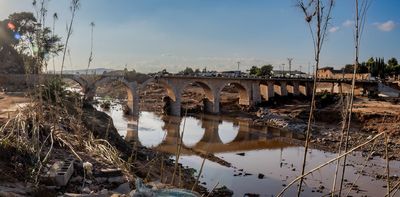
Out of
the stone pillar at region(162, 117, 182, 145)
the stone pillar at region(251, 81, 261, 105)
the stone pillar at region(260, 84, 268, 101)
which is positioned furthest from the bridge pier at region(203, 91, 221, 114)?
the stone pillar at region(260, 84, 268, 101)

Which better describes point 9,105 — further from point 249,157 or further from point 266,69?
point 266,69

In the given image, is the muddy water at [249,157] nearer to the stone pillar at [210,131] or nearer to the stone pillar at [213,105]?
the stone pillar at [210,131]

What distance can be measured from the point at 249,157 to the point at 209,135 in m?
8.07

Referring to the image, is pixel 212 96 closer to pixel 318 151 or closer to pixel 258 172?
pixel 318 151

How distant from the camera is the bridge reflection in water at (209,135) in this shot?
83.2ft

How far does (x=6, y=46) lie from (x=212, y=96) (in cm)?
2153

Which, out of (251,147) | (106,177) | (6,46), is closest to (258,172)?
(251,147)

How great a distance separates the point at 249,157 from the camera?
902 inches

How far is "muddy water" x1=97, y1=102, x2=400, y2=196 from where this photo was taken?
1645 centimetres

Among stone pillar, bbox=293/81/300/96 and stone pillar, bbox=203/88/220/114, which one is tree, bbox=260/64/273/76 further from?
stone pillar, bbox=203/88/220/114

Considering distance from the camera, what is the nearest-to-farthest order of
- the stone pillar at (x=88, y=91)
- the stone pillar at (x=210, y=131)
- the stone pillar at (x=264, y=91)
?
the stone pillar at (x=88, y=91) < the stone pillar at (x=210, y=131) < the stone pillar at (x=264, y=91)

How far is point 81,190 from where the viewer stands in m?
6.43

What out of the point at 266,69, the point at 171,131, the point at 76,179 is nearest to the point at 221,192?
the point at 76,179

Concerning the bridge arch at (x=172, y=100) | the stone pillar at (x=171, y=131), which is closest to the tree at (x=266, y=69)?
the bridge arch at (x=172, y=100)
